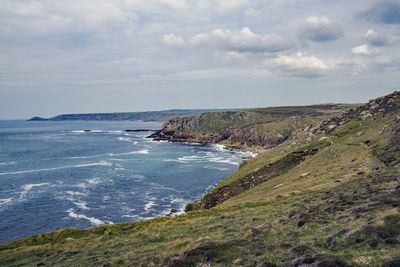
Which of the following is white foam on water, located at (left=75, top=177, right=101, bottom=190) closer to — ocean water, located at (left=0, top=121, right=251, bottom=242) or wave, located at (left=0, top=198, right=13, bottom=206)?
ocean water, located at (left=0, top=121, right=251, bottom=242)

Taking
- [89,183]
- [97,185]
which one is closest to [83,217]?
[97,185]

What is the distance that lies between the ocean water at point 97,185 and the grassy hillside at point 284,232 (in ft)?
57.9

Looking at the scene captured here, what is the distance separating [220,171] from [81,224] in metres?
60.0

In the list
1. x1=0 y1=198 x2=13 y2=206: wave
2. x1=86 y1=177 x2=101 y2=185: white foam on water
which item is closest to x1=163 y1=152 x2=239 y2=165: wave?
x1=86 y1=177 x2=101 y2=185: white foam on water

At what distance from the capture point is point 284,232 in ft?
94.6

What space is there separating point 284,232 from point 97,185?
8328cm

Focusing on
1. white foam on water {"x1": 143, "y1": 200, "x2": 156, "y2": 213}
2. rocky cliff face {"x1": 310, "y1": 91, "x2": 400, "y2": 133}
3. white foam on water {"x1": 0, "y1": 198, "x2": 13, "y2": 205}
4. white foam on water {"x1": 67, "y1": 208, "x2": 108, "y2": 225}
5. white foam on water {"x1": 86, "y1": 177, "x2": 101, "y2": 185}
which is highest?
rocky cliff face {"x1": 310, "y1": 91, "x2": 400, "y2": 133}

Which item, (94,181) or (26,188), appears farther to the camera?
(94,181)

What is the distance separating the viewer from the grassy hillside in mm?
22750

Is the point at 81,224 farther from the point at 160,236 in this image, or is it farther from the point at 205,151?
the point at 205,151

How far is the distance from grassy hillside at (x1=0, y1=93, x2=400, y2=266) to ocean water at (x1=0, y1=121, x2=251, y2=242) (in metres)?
17.6

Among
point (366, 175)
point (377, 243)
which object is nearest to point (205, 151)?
point (366, 175)

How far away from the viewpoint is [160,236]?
39.0m

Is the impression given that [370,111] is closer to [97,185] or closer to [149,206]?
[149,206]
